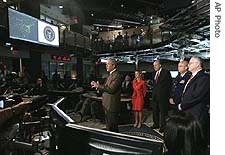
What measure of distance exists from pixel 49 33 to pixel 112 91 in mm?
8518

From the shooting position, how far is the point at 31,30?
1030cm

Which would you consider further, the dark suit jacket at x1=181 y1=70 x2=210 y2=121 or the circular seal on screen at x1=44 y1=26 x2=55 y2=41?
the circular seal on screen at x1=44 y1=26 x2=55 y2=41

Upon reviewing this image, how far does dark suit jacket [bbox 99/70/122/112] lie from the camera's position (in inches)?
176

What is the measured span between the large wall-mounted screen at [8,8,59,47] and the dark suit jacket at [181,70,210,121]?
700 cm

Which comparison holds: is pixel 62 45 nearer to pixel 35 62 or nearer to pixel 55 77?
pixel 35 62

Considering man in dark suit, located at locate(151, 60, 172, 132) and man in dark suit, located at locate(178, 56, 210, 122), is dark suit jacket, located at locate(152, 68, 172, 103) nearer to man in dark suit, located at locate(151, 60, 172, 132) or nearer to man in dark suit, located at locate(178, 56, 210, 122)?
man in dark suit, located at locate(151, 60, 172, 132)

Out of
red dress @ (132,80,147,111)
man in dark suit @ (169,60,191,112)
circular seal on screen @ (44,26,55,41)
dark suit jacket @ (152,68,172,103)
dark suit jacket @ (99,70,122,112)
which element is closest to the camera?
dark suit jacket @ (99,70,122,112)

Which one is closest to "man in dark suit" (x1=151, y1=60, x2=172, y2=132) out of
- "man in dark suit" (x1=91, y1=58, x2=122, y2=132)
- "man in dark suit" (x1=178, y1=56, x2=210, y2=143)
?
"man in dark suit" (x1=91, y1=58, x2=122, y2=132)

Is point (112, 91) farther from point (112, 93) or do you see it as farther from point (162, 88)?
point (162, 88)

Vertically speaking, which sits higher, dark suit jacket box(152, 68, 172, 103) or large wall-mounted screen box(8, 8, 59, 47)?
large wall-mounted screen box(8, 8, 59, 47)

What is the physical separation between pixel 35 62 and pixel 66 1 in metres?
5.29

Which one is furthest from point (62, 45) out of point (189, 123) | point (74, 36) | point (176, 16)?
point (189, 123)

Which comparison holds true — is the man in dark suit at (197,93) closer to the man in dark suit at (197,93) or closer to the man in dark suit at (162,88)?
the man in dark suit at (197,93)

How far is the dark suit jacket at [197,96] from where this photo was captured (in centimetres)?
343
